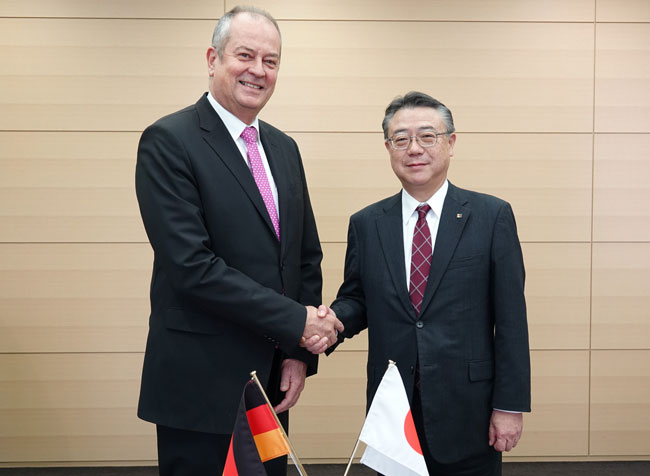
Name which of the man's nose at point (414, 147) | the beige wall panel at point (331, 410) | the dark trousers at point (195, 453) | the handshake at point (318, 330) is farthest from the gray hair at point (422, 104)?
the beige wall panel at point (331, 410)

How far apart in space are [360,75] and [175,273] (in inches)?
80.5

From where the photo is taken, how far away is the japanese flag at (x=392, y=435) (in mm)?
1603

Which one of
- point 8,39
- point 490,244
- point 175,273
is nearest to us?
point 175,273

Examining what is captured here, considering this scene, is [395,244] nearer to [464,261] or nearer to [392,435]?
[464,261]

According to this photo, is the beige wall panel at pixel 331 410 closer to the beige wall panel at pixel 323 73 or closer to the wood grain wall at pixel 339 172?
the wood grain wall at pixel 339 172

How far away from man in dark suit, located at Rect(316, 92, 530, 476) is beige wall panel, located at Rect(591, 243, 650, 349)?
5.99 feet

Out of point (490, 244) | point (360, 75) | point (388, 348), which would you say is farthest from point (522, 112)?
point (388, 348)

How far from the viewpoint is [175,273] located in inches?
66.6

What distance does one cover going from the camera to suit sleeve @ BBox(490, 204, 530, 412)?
5.97 ft

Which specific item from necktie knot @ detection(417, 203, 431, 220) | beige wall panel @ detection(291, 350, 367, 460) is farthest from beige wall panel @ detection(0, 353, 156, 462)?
necktie knot @ detection(417, 203, 431, 220)

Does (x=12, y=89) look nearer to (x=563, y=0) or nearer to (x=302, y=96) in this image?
(x=302, y=96)

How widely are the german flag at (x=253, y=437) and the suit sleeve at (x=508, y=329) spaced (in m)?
0.70

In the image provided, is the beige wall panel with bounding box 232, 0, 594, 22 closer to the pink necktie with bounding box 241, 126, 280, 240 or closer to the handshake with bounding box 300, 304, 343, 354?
the pink necktie with bounding box 241, 126, 280, 240

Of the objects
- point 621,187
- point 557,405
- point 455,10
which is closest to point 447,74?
point 455,10
